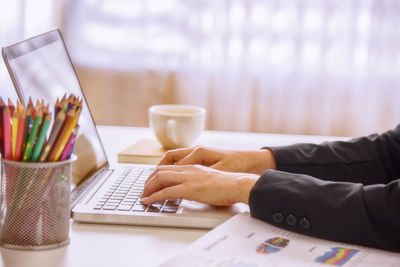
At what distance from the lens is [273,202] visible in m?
0.94

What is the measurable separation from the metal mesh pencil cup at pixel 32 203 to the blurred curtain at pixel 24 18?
2.06 meters

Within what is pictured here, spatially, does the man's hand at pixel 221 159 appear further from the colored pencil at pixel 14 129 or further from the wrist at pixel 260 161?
the colored pencil at pixel 14 129

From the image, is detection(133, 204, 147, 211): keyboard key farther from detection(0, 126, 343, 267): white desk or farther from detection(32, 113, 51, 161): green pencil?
detection(32, 113, 51, 161): green pencil

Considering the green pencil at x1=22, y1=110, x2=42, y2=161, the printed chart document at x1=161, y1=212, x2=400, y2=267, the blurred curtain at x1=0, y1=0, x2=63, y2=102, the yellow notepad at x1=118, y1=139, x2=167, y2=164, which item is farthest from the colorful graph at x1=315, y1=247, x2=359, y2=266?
the blurred curtain at x1=0, y1=0, x2=63, y2=102

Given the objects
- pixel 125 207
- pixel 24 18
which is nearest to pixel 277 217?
pixel 125 207

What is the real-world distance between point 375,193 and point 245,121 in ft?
6.34

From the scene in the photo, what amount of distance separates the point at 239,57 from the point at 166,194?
1.87m

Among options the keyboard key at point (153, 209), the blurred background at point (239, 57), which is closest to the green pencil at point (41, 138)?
the keyboard key at point (153, 209)

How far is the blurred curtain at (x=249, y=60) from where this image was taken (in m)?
2.76

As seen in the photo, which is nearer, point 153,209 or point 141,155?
point 153,209

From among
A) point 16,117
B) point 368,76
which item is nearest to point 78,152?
point 16,117

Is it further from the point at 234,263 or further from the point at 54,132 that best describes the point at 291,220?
the point at 54,132

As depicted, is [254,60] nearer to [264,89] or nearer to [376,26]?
[264,89]

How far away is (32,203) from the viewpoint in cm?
80
